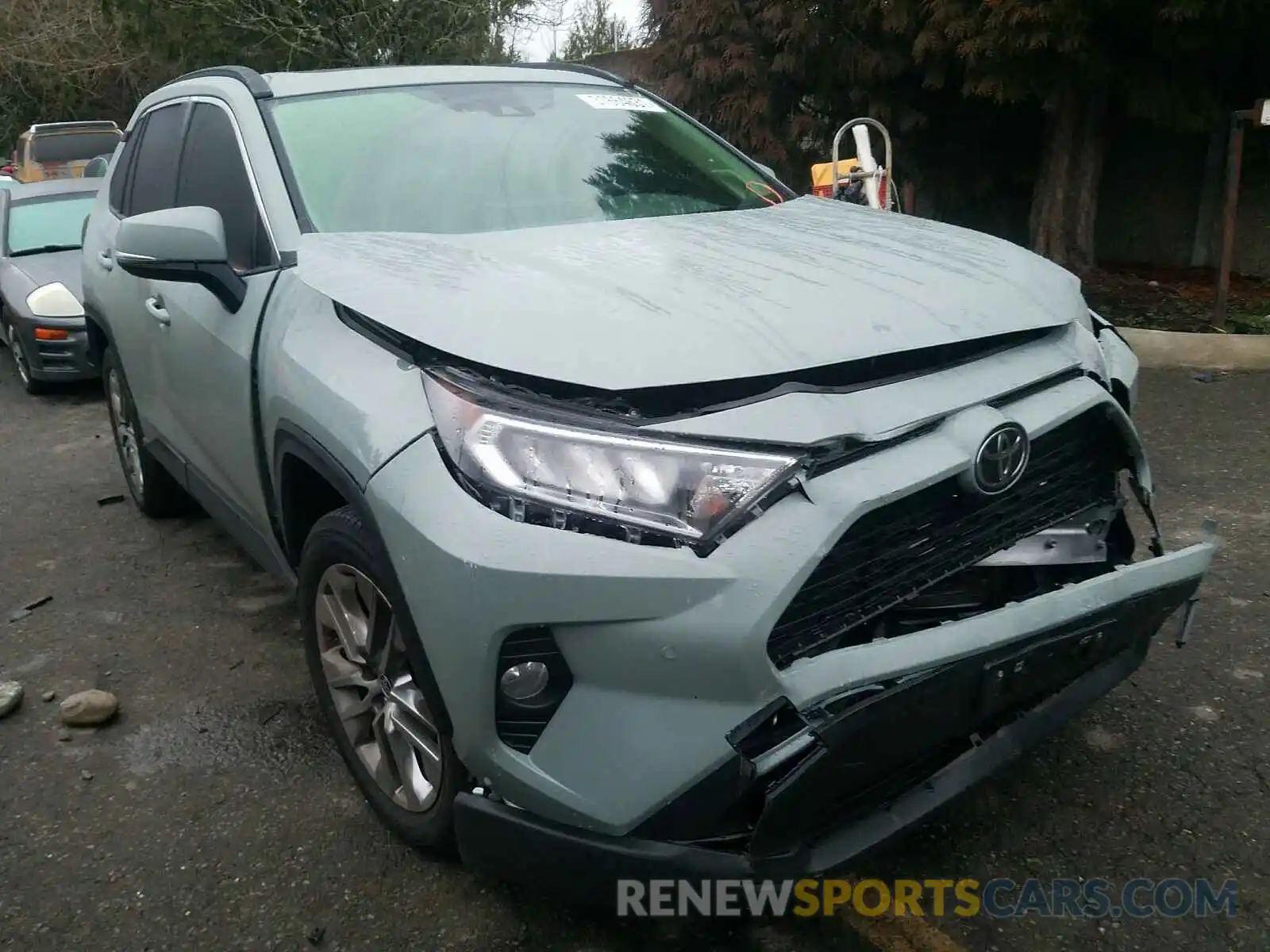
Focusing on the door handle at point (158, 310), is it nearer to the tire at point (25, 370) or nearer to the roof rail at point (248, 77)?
the roof rail at point (248, 77)

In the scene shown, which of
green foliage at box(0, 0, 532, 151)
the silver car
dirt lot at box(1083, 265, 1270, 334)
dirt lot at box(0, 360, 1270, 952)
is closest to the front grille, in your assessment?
dirt lot at box(0, 360, 1270, 952)

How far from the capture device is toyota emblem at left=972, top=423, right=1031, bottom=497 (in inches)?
82.4

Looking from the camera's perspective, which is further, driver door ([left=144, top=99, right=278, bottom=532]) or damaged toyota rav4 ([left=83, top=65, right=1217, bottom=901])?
driver door ([left=144, top=99, right=278, bottom=532])

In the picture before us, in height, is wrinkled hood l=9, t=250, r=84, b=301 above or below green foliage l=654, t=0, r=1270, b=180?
A: below

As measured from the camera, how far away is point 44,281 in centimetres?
778

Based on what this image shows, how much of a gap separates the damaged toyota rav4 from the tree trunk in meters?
7.22

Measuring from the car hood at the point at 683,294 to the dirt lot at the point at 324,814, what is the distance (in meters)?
1.03

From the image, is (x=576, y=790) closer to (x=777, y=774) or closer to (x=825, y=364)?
(x=777, y=774)

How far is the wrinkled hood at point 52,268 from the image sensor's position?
7.75 metres

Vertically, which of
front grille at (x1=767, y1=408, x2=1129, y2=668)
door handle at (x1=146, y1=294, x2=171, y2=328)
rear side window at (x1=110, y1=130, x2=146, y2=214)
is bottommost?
front grille at (x1=767, y1=408, x2=1129, y2=668)

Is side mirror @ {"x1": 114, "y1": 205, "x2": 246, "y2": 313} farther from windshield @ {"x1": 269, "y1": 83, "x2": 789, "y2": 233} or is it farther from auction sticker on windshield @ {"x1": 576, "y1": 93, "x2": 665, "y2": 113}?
auction sticker on windshield @ {"x1": 576, "y1": 93, "x2": 665, "y2": 113}

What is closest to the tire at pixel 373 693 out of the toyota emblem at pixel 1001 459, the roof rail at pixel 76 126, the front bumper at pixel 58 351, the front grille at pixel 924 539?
the front grille at pixel 924 539

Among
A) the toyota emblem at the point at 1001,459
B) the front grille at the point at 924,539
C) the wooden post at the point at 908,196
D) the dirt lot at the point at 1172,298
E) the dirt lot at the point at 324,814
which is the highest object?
the toyota emblem at the point at 1001,459

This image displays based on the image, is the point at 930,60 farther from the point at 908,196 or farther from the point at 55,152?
the point at 55,152
